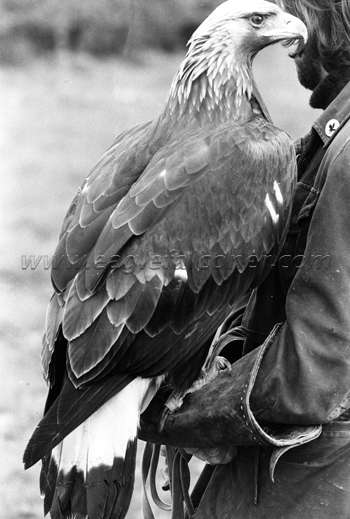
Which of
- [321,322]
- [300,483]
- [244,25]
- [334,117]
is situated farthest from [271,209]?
[300,483]

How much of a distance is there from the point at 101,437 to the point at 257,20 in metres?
1.31

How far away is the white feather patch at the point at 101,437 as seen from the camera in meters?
3.41

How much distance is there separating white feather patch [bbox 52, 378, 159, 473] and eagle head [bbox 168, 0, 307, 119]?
2.91 ft

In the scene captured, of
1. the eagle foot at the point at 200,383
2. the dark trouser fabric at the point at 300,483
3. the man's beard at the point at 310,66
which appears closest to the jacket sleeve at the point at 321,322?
the dark trouser fabric at the point at 300,483

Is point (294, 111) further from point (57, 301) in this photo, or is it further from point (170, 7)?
point (57, 301)

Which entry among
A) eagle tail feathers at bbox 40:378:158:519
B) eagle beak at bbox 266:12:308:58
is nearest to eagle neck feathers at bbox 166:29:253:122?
eagle beak at bbox 266:12:308:58

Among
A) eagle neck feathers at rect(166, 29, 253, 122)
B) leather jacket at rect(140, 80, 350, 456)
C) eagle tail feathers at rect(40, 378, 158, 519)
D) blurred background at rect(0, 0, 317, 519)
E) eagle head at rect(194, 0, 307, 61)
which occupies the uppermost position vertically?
eagle head at rect(194, 0, 307, 61)

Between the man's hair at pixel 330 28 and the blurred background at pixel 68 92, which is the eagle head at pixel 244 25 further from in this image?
the blurred background at pixel 68 92

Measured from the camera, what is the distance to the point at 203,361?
143 inches

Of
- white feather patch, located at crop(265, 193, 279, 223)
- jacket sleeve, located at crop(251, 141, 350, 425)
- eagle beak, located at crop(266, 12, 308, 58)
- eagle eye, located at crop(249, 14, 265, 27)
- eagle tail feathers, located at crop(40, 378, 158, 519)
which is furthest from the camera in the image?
eagle eye, located at crop(249, 14, 265, 27)

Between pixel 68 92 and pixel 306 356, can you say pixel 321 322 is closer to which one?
pixel 306 356

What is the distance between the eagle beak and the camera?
3602 millimetres

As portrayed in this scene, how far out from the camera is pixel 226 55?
3.74 meters

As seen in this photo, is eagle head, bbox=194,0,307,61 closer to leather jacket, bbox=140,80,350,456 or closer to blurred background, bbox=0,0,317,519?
leather jacket, bbox=140,80,350,456
